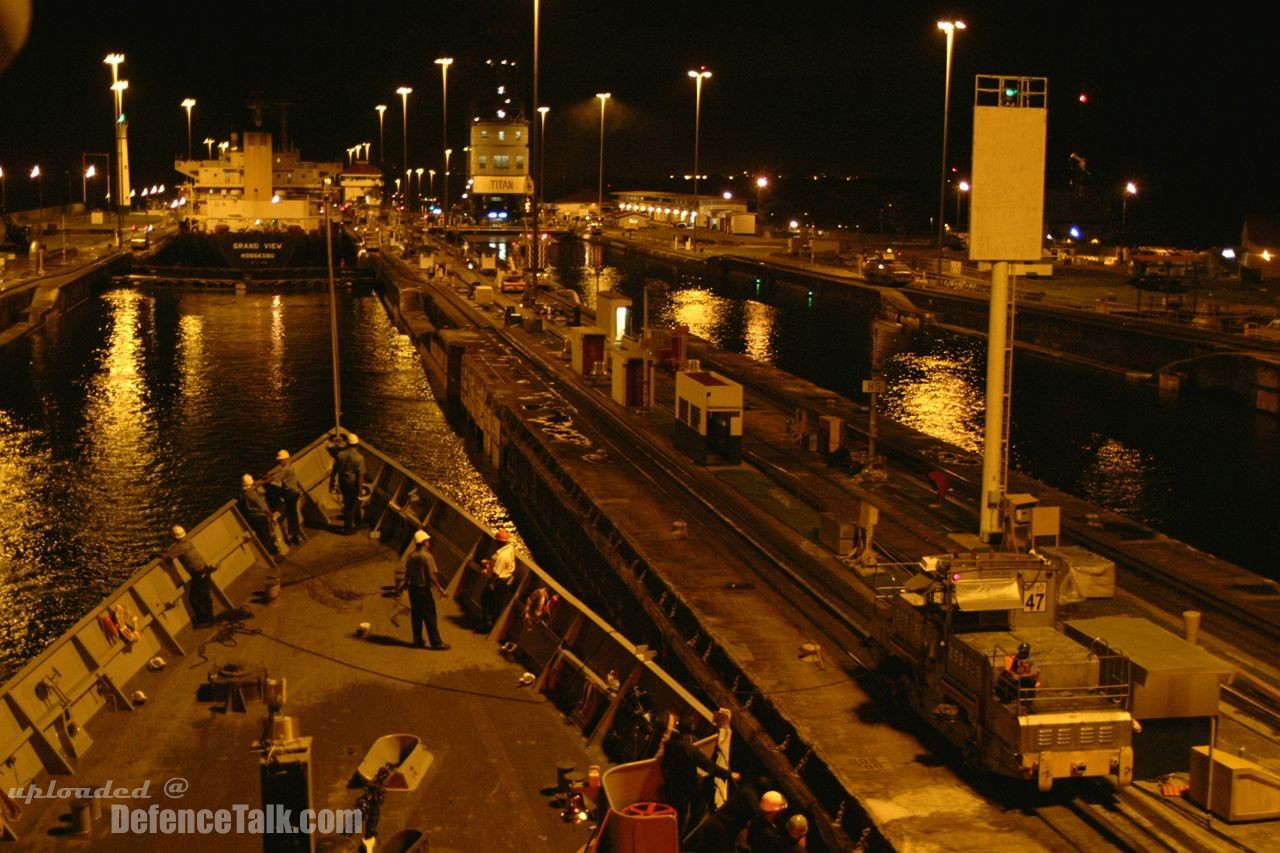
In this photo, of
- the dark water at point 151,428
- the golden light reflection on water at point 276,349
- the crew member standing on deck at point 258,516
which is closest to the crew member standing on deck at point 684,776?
the crew member standing on deck at point 258,516

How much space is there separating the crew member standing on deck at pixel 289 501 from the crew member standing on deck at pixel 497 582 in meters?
5.12

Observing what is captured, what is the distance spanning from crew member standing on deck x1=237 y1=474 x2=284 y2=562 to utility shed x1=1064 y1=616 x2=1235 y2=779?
1212 centimetres

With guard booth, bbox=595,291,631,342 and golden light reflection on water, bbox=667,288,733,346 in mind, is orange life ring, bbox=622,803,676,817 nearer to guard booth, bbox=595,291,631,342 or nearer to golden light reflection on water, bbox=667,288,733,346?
guard booth, bbox=595,291,631,342

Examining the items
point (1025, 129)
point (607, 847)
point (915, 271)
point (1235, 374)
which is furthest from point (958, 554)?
point (915, 271)

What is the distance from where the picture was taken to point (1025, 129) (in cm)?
1889

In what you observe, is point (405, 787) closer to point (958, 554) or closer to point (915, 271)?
point (958, 554)

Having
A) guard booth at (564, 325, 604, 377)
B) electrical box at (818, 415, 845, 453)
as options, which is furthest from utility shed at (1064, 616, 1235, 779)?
guard booth at (564, 325, 604, 377)

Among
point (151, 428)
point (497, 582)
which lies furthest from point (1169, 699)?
point (151, 428)

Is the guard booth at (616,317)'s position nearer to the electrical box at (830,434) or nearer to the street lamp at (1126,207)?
the electrical box at (830,434)

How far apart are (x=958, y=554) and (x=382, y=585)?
8.56m

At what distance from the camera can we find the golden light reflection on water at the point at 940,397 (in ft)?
140

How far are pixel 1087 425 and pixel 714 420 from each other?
2050 centimetres

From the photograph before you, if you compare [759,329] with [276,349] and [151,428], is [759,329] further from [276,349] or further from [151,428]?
[151,428]

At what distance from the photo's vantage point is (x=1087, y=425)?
146 feet
